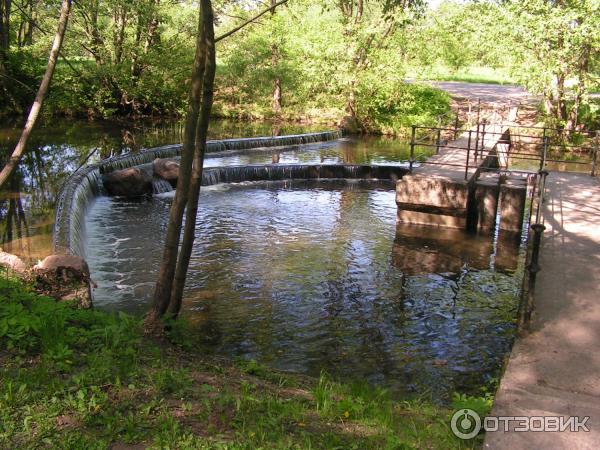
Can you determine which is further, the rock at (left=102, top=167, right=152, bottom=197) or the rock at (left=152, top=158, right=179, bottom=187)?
the rock at (left=152, top=158, right=179, bottom=187)

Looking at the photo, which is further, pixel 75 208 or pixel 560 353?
pixel 75 208

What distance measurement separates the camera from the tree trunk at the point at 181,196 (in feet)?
19.6

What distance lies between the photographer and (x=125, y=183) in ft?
51.1

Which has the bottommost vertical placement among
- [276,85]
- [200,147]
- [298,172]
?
[298,172]

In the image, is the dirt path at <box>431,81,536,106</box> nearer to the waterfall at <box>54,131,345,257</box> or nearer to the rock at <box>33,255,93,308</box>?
the waterfall at <box>54,131,345,257</box>

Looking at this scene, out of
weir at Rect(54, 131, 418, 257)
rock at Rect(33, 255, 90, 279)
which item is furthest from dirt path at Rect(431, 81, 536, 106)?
rock at Rect(33, 255, 90, 279)

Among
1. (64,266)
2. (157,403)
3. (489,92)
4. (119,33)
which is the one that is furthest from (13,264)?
(489,92)

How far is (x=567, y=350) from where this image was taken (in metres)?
5.57

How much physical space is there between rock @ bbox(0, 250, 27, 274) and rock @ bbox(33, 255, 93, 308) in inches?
8.3

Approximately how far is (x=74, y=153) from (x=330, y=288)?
1331 centimetres

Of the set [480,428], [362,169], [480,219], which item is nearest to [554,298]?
[480,428]

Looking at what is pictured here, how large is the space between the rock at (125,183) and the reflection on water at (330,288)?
0.56 meters

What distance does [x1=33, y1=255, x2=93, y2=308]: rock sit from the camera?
762 cm

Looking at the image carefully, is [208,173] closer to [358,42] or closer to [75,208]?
[75,208]
